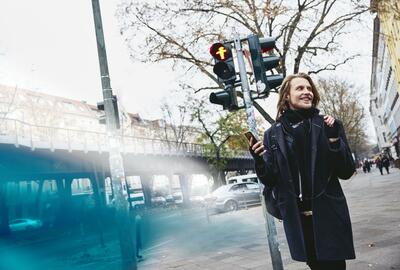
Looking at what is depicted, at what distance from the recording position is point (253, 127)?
5098mm

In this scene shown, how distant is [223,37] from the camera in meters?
14.0

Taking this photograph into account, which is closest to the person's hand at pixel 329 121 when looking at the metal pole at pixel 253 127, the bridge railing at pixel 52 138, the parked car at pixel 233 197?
the metal pole at pixel 253 127

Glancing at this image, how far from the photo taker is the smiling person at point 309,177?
2.39m

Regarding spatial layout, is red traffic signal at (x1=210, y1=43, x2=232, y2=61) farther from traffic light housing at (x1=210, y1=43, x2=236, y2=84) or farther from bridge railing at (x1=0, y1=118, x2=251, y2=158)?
bridge railing at (x1=0, y1=118, x2=251, y2=158)

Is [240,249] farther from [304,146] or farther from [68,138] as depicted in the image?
[68,138]

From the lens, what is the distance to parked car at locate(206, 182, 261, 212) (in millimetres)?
21250

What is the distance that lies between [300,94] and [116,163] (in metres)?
6.40

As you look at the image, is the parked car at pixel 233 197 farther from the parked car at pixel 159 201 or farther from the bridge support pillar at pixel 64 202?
Answer: the parked car at pixel 159 201

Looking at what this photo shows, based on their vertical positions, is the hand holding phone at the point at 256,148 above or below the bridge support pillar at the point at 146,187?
below

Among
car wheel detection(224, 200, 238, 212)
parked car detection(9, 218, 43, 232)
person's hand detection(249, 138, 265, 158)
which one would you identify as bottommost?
car wheel detection(224, 200, 238, 212)

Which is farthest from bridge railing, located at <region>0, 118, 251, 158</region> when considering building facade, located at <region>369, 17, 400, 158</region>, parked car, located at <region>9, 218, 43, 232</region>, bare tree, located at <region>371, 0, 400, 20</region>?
building facade, located at <region>369, 17, 400, 158</region>

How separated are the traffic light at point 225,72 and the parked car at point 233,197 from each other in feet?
53.2

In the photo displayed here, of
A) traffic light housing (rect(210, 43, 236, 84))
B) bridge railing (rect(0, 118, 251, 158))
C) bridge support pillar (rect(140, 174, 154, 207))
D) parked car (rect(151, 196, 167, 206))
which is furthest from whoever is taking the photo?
bridge support pillar (rect(140, 174, 154, 207))

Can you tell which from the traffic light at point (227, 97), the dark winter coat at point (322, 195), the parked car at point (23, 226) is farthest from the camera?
the parked car at point (23, 226)
